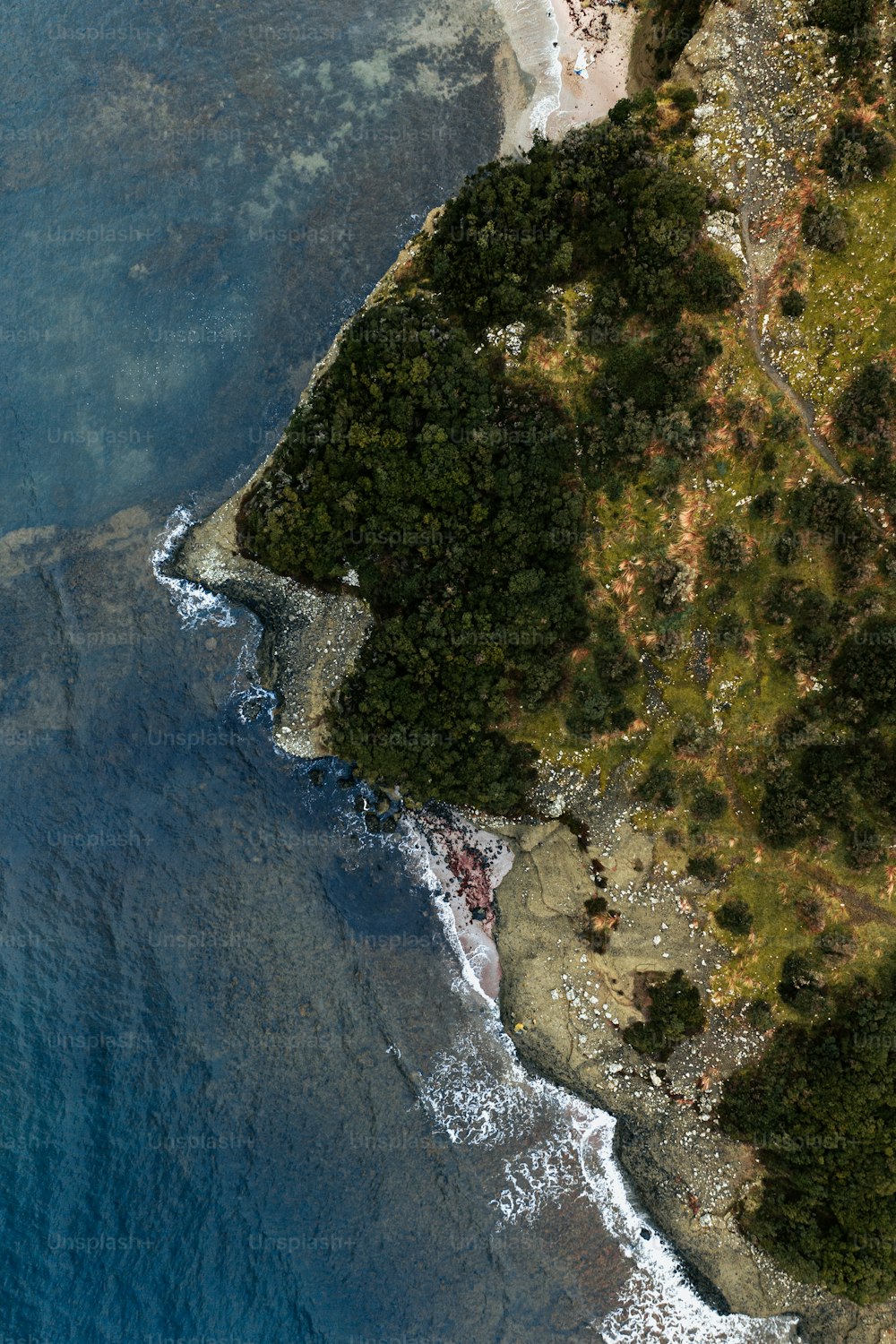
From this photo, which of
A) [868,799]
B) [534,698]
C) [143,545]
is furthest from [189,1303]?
[868,799]

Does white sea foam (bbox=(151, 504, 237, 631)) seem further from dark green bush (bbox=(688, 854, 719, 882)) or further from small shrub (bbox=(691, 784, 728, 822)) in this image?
dark green bush (bbox=(688, 854, 719, 882))

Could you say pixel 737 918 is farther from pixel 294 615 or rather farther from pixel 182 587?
pixel 182 587

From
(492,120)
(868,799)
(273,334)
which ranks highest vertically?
(492,120)

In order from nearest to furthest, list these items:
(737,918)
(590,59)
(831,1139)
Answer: (831,1139), (737,918), (590,59)

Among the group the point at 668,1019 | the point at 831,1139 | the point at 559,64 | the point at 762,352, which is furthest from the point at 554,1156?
the point at 559,64

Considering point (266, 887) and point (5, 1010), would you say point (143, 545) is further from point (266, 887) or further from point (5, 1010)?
point (5, 1010)

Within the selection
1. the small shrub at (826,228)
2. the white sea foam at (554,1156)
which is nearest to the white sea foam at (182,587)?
the white sea foam at (554,1156)
